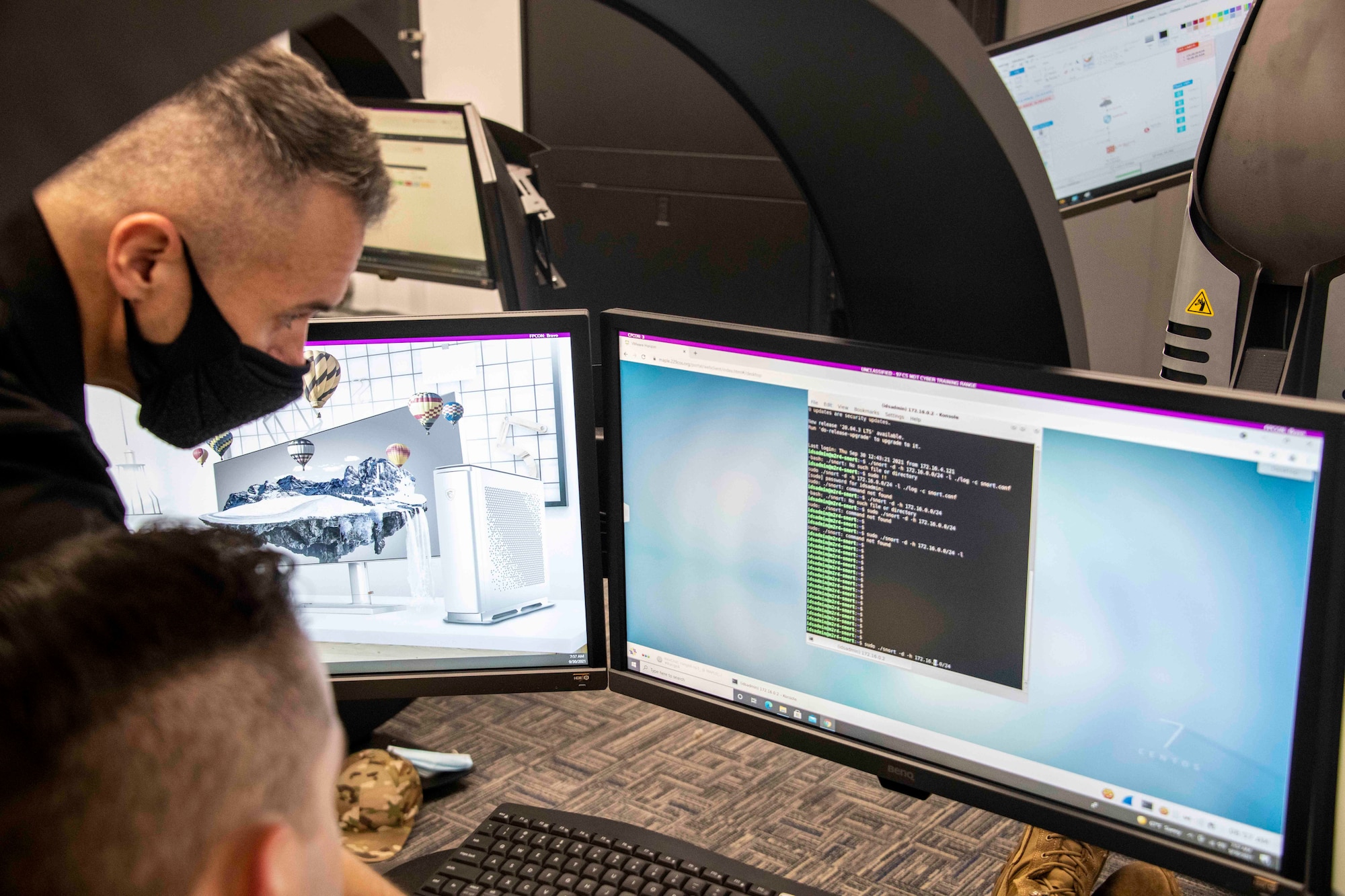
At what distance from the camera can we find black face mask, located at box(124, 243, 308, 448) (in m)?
0.80

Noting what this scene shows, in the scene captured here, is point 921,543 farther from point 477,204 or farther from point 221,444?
point 477,204

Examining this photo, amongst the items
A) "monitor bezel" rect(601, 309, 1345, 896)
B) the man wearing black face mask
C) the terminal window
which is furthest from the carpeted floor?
the man wearing black face mask

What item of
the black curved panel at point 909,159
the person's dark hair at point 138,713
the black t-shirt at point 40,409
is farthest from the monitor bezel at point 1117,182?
the person's dark hair at point 138,713

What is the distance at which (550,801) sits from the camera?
1.07 meters

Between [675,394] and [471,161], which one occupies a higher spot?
[471,161]

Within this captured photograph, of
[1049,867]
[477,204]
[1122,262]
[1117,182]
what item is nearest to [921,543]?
[1049,867]

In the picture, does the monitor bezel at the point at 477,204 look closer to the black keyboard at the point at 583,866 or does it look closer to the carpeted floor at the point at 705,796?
the carpeted floor at the point at 705,796

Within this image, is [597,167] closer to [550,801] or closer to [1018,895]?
[550,801]

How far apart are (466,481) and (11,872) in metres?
0.62

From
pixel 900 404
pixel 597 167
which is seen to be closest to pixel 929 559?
pixel 900 404

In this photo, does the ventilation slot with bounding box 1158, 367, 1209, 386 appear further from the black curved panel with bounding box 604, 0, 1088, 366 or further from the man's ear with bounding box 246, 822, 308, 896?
the man's ear with bounding box 246, 822, 308, 896

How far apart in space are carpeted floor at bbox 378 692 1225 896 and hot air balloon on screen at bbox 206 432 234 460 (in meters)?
0.38

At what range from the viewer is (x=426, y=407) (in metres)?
0.98

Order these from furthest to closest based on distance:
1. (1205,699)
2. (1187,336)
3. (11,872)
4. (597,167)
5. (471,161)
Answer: (597,167)
(471,161)
(1187,336)
(1205,699)
(11,872)
